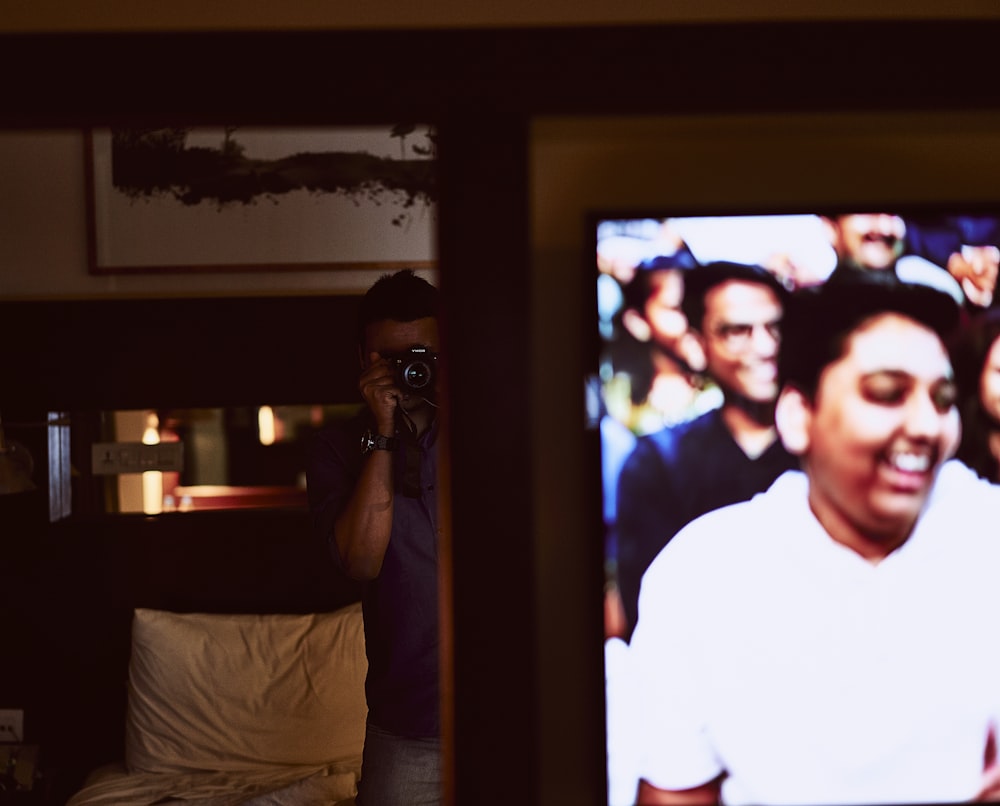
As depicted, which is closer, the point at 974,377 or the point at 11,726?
the point at 974,377

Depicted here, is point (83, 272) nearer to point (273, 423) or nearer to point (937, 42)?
point (273, 423)

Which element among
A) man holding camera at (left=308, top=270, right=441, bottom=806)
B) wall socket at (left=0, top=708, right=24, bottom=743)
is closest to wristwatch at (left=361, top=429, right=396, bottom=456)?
man holding camera at (left=308, top=270, right=441, bottom=806)

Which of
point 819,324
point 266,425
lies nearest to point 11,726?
point 266,425

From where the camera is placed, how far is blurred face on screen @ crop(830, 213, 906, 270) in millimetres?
1087

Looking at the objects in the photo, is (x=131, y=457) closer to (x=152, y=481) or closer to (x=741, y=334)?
(x=152, y=481)

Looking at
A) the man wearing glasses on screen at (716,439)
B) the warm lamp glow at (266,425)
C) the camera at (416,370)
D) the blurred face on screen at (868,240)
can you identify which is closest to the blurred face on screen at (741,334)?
the man wearing glasses on screen at (716,439)

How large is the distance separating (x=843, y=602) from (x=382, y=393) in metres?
1.00

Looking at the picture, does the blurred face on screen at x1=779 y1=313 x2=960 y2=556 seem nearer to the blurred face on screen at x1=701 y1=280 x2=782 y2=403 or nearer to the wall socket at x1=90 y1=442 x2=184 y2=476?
the blurred face on screen at x1=701 y1=280 x2=782 y2=403

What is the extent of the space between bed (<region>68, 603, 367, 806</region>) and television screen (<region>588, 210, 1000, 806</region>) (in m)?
1.57

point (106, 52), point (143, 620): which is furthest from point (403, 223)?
point (106, 52)

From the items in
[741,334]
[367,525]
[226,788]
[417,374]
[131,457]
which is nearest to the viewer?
[741,334]

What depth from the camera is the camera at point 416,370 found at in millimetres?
1791

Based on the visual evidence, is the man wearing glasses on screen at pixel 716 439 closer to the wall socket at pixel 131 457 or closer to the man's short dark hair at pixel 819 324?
the man's short dark hair at pixel 819 324

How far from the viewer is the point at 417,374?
1.79 metres
